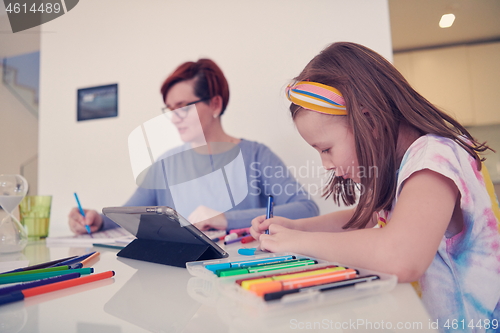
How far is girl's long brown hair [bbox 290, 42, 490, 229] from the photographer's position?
59cm

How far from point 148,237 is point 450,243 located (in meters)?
0.49

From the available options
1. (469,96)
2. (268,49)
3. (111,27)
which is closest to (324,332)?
(268,49)

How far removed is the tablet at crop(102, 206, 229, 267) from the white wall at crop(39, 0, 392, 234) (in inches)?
35.6

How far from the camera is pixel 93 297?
0.34 meters

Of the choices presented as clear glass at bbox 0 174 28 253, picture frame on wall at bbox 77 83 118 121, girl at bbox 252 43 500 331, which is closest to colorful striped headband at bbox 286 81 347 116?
girl at bbox 252 43 500 331

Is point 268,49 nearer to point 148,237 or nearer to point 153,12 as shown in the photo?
point 153,12

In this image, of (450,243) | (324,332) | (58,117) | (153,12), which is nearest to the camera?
(324,332)

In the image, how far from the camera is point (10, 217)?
702 mm

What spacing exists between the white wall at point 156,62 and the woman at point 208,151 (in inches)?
4.0

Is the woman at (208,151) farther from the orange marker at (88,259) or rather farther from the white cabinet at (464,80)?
the white cabinet at (464,80)

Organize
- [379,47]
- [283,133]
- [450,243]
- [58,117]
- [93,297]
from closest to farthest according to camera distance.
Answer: [93,297]
[450,243]
[379,47]
[283,133]
[58,117]

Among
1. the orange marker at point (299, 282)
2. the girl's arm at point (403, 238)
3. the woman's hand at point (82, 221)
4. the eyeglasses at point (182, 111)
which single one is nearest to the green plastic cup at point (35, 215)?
the woman's hand at point (82, 221)

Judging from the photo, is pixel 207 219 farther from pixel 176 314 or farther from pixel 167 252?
pixel 176 314

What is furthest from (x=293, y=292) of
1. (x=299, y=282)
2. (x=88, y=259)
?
(x=88, y=259)
